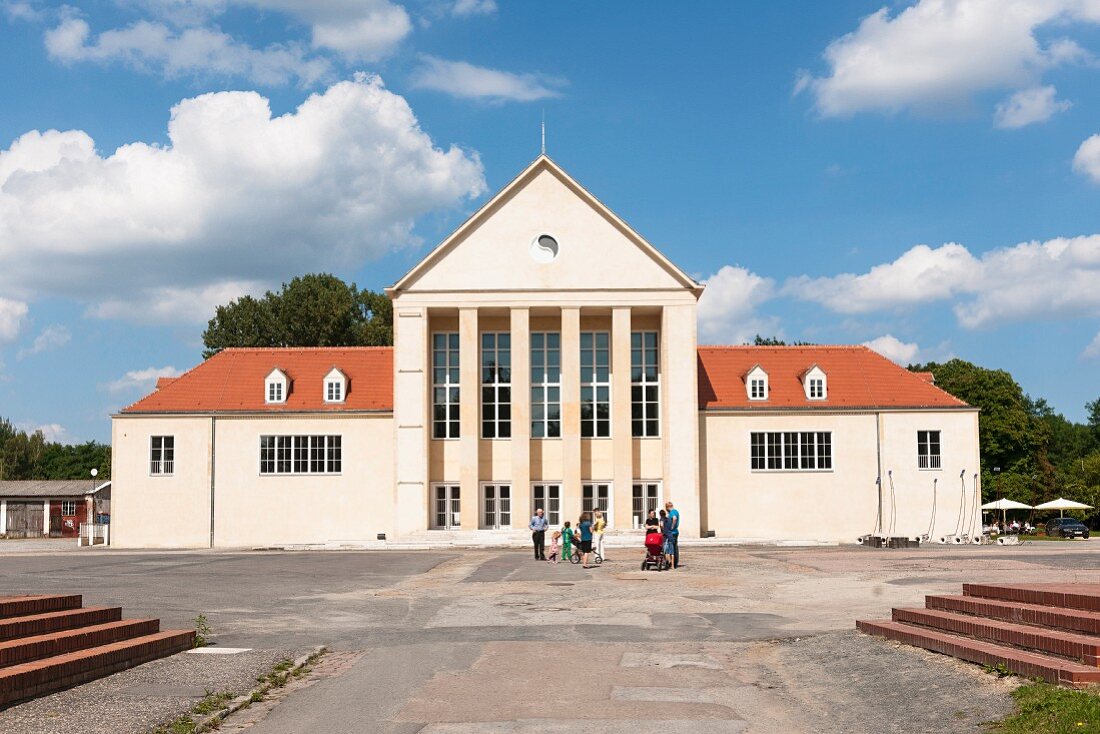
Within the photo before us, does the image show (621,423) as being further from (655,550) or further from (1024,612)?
(1024,612)

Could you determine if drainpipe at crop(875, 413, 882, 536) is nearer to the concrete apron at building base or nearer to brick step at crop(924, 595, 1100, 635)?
the concrete apron at building base

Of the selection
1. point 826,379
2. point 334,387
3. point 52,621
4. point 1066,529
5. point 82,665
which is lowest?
point 1066,529

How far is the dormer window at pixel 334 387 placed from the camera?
49.0 metres

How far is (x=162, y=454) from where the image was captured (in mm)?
48031

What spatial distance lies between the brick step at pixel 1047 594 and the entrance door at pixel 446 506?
33902 mm

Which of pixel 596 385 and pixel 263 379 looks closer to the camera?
pixel 596 385

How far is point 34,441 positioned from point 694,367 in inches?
3759

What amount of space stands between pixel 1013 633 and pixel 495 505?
1421 inches

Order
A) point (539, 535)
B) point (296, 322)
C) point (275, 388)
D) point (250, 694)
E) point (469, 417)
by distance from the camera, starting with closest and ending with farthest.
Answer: point (250, 694) < point (539, 535) < point (469, 417) < point (275, 388) < point (296, 322)

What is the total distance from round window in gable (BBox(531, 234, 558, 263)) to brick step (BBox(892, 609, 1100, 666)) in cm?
3266

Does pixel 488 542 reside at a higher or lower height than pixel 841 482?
lower

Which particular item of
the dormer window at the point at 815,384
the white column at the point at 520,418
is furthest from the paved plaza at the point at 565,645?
the dormer window at the point at 815,384

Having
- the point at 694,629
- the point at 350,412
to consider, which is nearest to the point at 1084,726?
the point at 694,629

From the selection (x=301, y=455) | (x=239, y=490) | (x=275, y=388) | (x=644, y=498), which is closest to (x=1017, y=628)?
(x=644, y=498)
